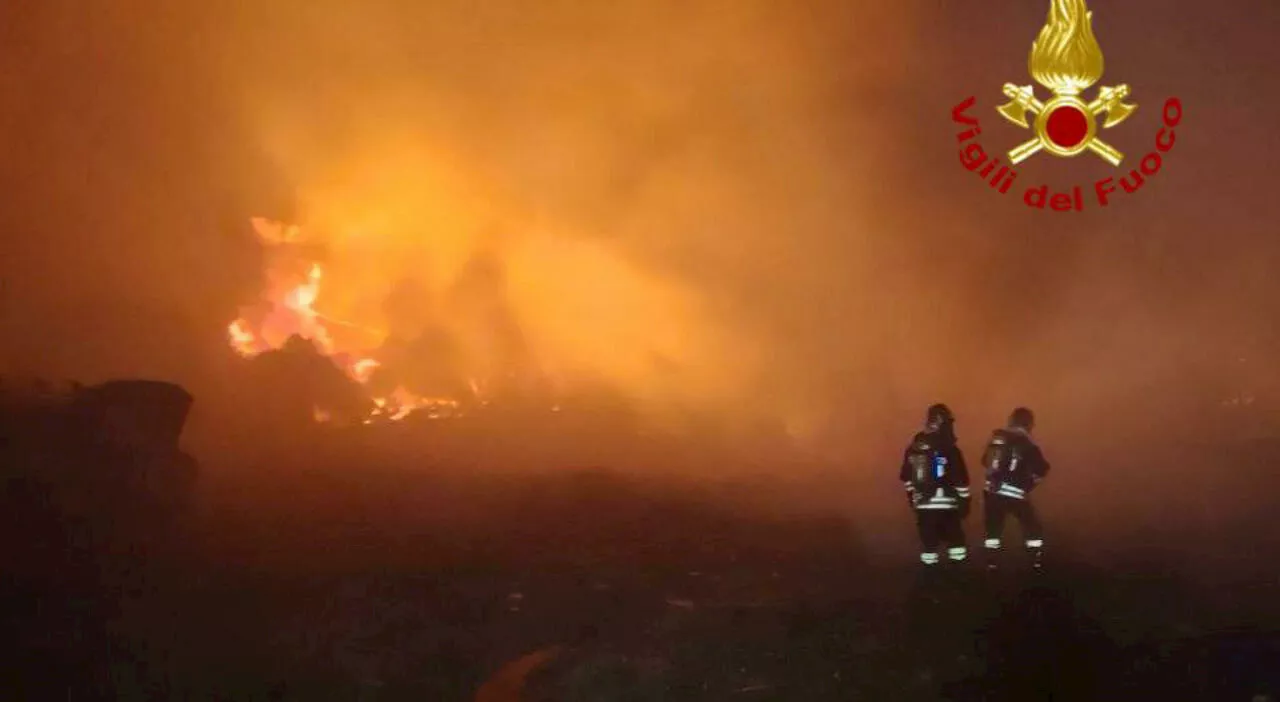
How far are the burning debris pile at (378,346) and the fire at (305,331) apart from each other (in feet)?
0.04

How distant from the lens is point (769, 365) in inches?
466

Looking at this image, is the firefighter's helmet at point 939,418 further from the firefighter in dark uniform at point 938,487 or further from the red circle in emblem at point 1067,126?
the red circle in emblem at point 1067,126

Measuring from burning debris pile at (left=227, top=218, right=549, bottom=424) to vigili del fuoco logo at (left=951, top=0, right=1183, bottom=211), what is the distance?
23.2 ft

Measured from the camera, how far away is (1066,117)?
9.66 meters

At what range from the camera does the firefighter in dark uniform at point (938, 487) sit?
7.75 meters

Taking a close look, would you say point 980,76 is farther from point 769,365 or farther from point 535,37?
point 535,37

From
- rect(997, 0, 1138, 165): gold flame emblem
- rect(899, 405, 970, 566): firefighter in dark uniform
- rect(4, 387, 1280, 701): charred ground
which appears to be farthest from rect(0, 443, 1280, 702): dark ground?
rect(997, 0, 1138, 165): gold flame emblem

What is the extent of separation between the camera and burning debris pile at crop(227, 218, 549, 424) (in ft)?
34.4

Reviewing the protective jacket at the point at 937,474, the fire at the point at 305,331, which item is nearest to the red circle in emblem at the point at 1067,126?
the protective jacket at the point at 937,474

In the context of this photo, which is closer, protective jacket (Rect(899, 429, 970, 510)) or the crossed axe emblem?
protective jacket (Rect(899, 429, 970, 510))

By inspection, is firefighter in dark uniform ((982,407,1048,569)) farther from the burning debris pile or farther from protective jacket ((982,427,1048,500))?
the burning debris pile

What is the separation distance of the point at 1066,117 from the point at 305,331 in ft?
33.4

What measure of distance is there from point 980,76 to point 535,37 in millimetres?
6152

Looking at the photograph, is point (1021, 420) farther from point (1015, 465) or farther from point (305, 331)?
point (305, 331)
